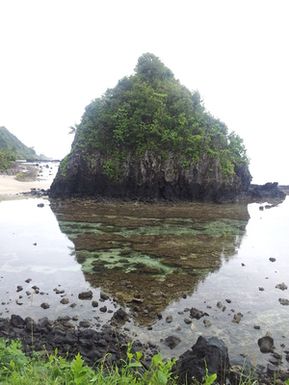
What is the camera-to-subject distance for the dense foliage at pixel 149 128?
54781mm

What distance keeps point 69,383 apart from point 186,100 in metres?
55.3

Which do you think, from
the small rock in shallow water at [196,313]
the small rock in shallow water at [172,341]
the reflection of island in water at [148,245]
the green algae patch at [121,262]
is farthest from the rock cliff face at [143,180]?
the small rock in shallow water at [172,341]

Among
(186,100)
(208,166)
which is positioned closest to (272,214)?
(208,166)

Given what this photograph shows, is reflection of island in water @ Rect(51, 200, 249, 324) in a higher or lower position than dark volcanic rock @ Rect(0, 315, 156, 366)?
higher

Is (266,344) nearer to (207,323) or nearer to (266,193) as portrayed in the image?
(207,323)

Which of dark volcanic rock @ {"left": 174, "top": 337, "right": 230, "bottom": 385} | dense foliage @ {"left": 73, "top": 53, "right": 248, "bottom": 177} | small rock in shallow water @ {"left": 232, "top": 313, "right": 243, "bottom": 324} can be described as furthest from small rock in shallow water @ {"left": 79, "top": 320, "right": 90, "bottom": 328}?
dense foliage @ {"left": 73, "top": 53, "right": 248, "bottom": 177}

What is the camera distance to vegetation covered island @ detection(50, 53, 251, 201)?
54.1m

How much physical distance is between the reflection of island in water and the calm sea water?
0.06 metres

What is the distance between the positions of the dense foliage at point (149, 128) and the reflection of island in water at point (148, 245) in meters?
9.43

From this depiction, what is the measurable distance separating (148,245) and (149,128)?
29.8m

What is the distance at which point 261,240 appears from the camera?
31984mm

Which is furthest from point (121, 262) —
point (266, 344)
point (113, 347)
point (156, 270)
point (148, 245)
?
point (266, 344)

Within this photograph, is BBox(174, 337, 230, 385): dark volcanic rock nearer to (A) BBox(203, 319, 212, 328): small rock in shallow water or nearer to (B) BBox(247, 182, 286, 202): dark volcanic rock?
(A) BBox(203, 319, 212, 328): small rock in shallow water

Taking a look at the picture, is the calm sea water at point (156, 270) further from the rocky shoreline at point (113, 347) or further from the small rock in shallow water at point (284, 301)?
the rocky shoreline at point (113, 347)
